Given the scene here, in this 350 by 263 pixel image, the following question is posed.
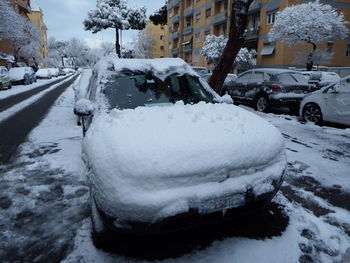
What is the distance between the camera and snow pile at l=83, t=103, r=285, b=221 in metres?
1.80

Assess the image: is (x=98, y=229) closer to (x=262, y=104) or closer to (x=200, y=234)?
(x=200, y=234)

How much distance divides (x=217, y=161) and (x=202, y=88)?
187 centimetres

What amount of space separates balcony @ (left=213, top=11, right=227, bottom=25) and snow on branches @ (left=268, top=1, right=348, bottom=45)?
11164 millimetres

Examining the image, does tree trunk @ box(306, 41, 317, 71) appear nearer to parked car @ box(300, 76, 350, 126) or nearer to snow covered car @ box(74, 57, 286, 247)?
parked car @ box(300, 76, 350, 126)

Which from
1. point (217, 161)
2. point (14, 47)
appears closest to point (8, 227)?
point (217, 161)

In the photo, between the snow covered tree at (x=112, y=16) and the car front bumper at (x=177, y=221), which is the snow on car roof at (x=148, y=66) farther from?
the snow covered tree at (x=112, y=16)

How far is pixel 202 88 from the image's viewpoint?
3.66m

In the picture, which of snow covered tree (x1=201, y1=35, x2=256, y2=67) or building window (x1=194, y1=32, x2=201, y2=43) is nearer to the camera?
snow covered tree (x1=201, y1=35, x2=256, y2=67)

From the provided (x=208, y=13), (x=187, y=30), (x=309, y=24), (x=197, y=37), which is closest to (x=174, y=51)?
(x=187, y=30)

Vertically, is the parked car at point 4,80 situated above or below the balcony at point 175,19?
below

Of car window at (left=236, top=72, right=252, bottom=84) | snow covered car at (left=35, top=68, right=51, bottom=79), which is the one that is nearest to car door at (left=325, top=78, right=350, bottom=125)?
car window at (left=236, top=72, right=252, bottom=84)

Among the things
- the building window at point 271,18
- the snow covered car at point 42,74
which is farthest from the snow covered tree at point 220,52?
the snow covered car at point 42,74

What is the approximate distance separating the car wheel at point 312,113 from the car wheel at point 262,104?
4.81 feet

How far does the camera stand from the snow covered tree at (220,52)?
25000mm
